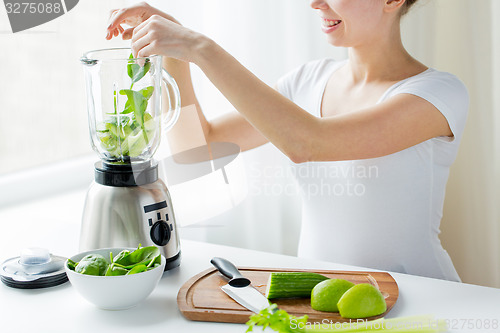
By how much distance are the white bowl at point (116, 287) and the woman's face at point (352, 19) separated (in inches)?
27.0

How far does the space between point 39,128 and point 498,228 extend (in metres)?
1.35

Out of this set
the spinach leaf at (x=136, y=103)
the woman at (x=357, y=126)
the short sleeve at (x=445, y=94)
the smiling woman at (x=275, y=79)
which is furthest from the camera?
the smiling woman at (x=275, y=79)

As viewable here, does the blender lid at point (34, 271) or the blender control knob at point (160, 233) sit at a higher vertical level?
the blender control knob at point (160, 233)

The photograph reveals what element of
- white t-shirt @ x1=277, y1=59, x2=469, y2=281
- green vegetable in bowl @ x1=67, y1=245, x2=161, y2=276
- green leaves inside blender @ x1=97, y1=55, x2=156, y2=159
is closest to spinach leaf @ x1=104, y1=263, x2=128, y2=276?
green vegetable in bowl @ x1=67, y1=245, x2=161, y2=276

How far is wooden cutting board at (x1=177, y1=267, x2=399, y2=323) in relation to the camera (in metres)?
0.96

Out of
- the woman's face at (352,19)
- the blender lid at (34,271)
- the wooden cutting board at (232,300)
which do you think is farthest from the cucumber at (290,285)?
the woman's face at (352,19)

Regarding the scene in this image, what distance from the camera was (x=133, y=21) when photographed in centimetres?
135

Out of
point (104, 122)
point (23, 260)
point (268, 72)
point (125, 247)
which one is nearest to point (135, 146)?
point (104, 122)

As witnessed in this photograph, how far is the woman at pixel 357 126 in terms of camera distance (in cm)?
116

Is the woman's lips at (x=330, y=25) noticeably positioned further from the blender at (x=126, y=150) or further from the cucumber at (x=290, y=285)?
the cucumber at (x=290, y=285)

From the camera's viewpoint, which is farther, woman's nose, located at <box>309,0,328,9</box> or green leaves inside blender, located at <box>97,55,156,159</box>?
woman's nose, located at <box>309,0,328,9</box>

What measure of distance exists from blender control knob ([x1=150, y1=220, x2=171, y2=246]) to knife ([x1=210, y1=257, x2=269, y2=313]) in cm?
10

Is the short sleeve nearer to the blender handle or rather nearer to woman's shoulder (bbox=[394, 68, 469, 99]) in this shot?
woman's shoulder (bbox=[394, 68, 469, 99])

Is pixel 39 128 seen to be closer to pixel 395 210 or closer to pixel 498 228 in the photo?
pixel 395 210
